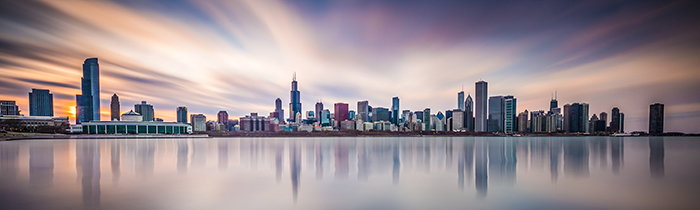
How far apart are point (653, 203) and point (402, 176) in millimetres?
12666

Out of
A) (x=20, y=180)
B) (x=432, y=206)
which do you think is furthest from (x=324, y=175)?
(x=20, y=180)

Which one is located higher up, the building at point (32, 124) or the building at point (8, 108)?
the building at point (8, 108)

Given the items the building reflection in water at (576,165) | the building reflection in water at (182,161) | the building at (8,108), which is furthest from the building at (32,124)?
the building reflection in water at (576,165)

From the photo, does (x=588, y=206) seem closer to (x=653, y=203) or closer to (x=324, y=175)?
(x=653, y=203)

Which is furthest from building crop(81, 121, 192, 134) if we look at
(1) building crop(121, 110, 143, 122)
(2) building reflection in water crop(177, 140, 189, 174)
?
(2) building reflection in water crop(177, 140, 189, 174)

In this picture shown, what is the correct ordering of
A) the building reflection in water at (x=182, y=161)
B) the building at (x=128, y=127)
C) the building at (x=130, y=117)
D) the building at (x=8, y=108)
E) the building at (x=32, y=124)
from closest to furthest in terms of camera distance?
the building reflection in water at (x=182, y=161) < the building at (x=32, y=124) < the building at (x=128, y=127) < the building at (x=130, y=117) < the building at (x=8, y=108)

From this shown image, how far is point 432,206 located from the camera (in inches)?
459

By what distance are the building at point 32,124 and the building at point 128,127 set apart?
63.1ft

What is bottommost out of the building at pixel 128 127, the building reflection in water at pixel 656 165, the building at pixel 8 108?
the building at pixel 128 127

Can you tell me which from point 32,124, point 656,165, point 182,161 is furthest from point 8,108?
point 656,165

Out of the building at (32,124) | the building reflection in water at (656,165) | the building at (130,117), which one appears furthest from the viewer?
the building at (130,117)

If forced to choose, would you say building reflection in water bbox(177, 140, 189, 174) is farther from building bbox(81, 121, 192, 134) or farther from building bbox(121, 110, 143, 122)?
building bbox(121, 110, 143, 122)

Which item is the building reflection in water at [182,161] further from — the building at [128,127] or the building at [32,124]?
the building at [32,124]

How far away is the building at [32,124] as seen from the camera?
361ft
